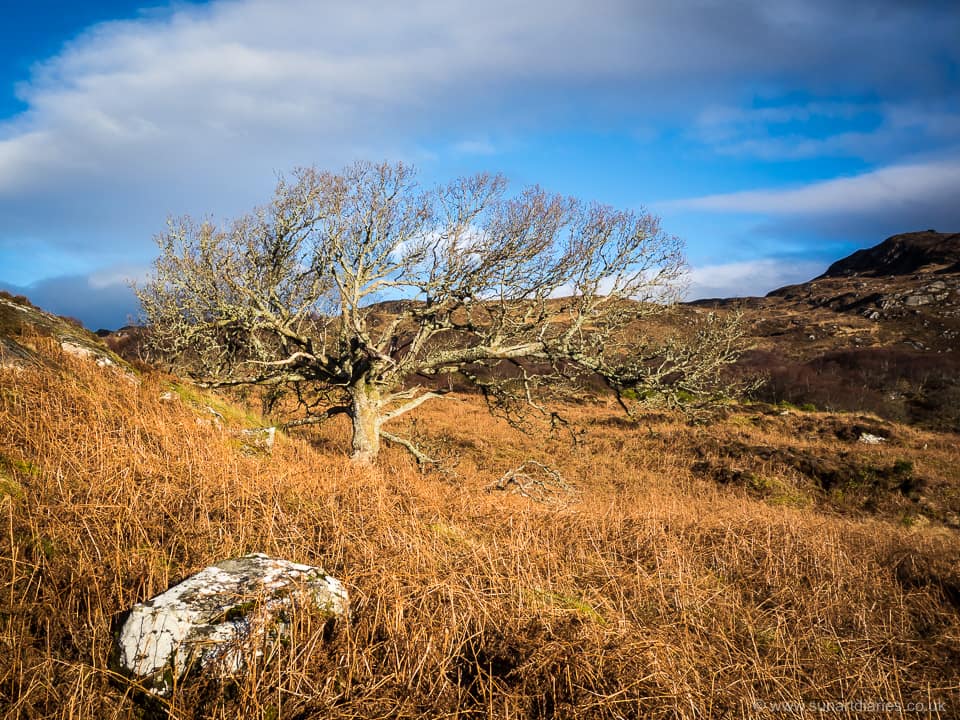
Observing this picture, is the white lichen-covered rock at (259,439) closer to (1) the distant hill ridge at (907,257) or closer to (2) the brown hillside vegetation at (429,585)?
(2) the brown hillside vegetation at (429,585)

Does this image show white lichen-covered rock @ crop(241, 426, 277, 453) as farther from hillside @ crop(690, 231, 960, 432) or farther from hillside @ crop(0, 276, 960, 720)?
hillside @ crop(690, 231, 960, 432)

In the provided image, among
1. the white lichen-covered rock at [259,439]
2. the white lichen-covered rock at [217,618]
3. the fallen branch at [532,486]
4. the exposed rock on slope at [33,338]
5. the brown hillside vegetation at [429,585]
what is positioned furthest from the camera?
the fallen branch at [532,486]

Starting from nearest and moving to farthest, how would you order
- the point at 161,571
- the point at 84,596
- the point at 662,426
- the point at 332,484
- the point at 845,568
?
the point at 84,596 → the point at 161,571 → the point at 332,484 → the point at 845,568 → the point at 662,426

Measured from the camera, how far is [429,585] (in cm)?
381

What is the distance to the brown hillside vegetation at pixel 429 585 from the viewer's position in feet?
9.37

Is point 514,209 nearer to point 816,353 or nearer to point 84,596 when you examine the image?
point 84,596

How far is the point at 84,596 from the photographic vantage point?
3.34 meters

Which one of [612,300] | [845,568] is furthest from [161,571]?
[612,300]

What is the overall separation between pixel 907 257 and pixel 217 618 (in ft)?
467

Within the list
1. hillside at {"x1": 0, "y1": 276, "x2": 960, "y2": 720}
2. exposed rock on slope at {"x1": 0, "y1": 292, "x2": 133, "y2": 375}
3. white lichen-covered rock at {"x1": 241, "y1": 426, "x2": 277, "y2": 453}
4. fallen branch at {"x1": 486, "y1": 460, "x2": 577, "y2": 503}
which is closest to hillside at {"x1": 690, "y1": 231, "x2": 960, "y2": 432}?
fallen branch at {"x1": 486, "y1": 460, "x2": 577, "y2": 503}

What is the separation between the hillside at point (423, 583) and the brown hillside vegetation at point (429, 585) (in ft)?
0.08

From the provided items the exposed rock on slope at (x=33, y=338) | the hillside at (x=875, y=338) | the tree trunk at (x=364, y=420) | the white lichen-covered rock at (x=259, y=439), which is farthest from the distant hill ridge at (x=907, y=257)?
the exposed rock on slope at (x=33, y=338)

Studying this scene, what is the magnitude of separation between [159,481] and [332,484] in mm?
1772

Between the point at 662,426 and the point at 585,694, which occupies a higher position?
the point at 585,694
